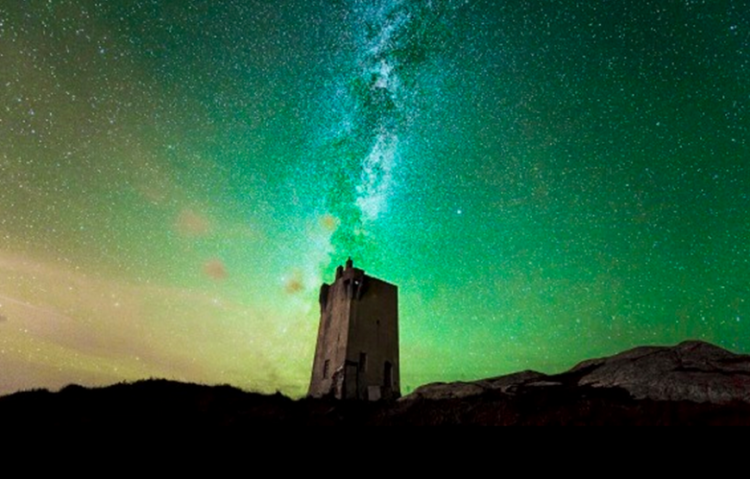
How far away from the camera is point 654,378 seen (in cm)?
1316

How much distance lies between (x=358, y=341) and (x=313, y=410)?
6.32 metres

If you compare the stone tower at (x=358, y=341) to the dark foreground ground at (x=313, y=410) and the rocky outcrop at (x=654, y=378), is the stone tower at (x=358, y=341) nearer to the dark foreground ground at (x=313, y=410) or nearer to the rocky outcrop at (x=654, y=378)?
the dark foreground ground at (x=313, y=410)

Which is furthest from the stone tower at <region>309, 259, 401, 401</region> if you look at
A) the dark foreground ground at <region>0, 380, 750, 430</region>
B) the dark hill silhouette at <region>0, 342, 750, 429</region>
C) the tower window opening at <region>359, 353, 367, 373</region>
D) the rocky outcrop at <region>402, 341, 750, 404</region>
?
the rocky outcrop at <region>402, 341, 750, 404</region>

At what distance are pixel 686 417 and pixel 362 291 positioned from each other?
58.8ft

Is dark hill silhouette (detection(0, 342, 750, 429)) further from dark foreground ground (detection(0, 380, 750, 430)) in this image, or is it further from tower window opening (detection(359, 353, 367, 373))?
tower window opening (detection(359, 353, 367, 373))

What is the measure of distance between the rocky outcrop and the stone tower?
559cm

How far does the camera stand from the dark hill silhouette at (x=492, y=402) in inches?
444

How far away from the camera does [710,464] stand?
3236mm

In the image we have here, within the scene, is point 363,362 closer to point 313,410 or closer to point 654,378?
point 313,410

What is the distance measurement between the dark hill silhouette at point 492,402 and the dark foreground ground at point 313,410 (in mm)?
40

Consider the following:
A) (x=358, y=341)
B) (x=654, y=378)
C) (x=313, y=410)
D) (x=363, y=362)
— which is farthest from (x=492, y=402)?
(x=358, y=341)

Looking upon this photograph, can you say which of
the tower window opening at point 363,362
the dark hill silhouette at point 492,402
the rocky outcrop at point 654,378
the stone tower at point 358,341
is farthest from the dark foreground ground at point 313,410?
the tower window opening at point 363,362

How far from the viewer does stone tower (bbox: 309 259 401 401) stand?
22.6 meters

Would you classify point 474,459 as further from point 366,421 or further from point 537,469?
point 366,421
